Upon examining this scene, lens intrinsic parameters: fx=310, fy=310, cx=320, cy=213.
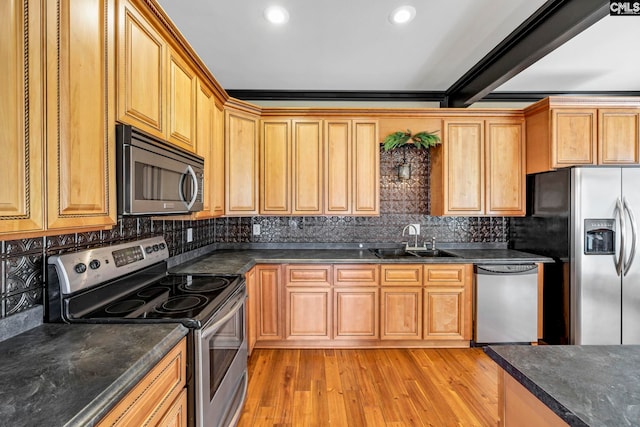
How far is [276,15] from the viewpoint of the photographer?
217 centimetres

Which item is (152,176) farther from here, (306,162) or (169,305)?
(306,162)

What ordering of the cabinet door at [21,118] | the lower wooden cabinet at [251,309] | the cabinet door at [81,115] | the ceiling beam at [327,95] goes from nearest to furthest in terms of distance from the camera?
the cabinet door at [21,118], the cabinet door at [81,115], the lower wooden cabinet at [251,309], the ceiling beam at [327,95]

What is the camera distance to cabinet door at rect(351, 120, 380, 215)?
3295mm

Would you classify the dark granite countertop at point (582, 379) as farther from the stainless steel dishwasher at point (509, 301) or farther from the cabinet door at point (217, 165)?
the cabinet door at point (217, 165)

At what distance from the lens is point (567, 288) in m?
2.79

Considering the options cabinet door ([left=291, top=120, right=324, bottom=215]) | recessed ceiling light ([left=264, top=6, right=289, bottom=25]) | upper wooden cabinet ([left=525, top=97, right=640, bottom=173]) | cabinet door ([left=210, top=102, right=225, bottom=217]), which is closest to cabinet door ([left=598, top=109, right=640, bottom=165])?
upper wooden cabinet ([left=525, top=97, right=640, bottom=173])

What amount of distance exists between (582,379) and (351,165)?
266 cm

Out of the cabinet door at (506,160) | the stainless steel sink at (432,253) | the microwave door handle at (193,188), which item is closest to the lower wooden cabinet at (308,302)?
the stainless steel sink at (432,253)

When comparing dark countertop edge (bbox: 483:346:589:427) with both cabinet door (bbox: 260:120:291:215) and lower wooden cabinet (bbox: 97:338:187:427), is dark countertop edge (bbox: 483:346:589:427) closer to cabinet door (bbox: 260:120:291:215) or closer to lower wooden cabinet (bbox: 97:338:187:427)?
lower wooden cabinet (bbox: 97:338:187:427)

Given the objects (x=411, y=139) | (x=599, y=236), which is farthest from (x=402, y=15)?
(x=599, y=236)

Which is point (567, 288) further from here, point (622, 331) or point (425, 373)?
Result: point (425, 373)

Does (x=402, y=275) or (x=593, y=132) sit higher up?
(x=593, y=132)

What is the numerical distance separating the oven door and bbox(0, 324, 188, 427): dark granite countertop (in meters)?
0.20

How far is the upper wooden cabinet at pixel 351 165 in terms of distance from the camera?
3293 mm
